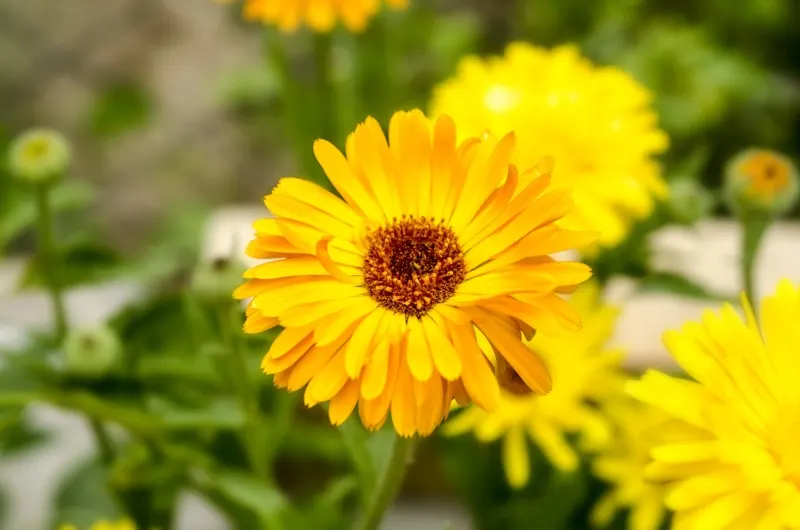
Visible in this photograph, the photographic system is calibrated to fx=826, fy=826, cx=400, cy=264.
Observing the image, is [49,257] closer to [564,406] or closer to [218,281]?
[218,281]

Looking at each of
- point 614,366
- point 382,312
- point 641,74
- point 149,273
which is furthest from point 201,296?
point 641,74

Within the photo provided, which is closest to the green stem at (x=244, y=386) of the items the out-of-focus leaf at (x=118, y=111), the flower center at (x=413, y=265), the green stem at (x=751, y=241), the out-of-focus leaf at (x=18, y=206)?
the flower center at (x=413, y=265)

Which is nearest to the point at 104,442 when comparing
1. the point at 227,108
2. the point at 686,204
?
the point at 686,204

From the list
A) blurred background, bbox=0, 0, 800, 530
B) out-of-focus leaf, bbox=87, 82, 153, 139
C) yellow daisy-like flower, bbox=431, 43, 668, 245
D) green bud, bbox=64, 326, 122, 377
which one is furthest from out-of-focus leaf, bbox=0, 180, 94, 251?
out-of-focus leaf, bbox=87, 82, 153, 139

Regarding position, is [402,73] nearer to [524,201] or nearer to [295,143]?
[295,143]

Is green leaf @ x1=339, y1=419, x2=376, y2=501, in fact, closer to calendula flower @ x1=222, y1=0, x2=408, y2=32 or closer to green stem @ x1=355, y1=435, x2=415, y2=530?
green stem @ x1=355, y1=435, x2=415, y2=530
